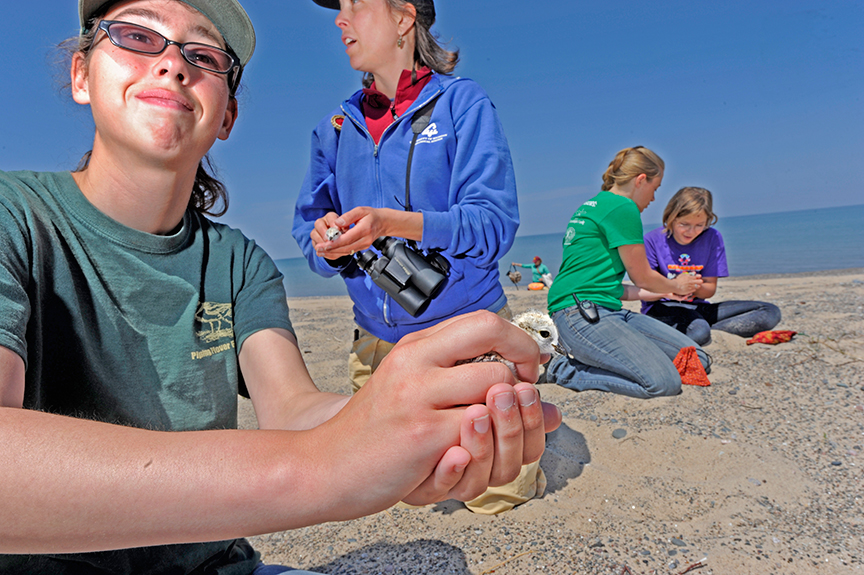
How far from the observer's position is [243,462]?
2.42 ft

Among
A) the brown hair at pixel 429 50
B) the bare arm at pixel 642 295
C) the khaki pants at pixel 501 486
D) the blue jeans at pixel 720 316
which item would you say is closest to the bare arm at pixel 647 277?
the bare arm at pixel 642 295

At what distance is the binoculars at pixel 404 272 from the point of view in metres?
2.33

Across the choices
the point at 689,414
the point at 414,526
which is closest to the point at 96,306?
the point at 414,526

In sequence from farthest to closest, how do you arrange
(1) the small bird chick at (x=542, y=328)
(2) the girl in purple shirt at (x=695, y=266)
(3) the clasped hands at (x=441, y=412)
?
(2) the girl in purple shirt at (x=695, y=266)
(1) the small bird chick at (x=542, y=328)
(3) the clasped hands at (x=441, y=412)

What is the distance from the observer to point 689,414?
3.40 meters

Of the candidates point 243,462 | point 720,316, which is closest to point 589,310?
point 720,316

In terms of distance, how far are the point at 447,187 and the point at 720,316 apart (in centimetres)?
438

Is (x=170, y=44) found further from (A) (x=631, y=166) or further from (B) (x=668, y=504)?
(A) (x=631, y=166)

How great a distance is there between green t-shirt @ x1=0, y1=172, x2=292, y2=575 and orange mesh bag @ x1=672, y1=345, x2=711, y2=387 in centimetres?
355

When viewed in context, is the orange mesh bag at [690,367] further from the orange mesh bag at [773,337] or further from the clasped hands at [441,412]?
the clasped hands at [441,412]

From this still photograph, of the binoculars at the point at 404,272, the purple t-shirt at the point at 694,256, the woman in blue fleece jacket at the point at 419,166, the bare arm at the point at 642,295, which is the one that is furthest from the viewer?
the purple t-shirt at the point at 694,256

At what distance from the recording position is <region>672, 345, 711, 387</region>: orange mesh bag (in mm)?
3918

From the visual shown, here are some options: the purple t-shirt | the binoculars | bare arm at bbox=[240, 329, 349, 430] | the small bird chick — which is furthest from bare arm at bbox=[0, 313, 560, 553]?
the purple t-shirt

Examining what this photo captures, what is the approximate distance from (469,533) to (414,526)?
27 cm
